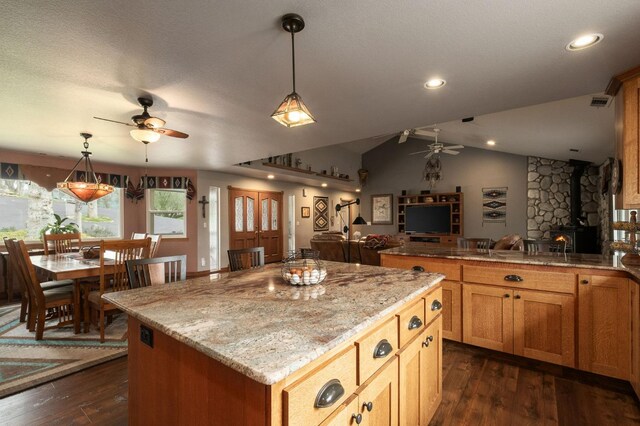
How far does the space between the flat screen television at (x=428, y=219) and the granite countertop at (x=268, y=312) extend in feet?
25.2

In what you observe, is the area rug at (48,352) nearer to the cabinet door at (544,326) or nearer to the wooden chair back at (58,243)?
the wooden chair back at (58,243)

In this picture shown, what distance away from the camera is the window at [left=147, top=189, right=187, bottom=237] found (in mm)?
6391

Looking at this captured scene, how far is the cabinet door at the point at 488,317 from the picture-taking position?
253 cm

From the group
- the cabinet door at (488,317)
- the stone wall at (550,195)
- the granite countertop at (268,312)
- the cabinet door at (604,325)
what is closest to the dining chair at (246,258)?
the granite countertop at (268,312)

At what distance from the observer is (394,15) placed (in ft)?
5.16

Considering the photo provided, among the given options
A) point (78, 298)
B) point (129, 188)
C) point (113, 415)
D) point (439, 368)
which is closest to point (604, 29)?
point (439, 368)

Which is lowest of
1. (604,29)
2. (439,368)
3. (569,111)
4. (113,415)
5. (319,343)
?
(113,415)

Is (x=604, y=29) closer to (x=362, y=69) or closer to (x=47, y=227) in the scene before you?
(x=362, y=69)

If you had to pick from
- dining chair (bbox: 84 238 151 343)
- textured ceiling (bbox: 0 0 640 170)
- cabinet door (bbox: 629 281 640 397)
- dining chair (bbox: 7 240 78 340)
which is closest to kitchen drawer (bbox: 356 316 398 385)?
textured ceiling (bbox: 0 0 640 170)

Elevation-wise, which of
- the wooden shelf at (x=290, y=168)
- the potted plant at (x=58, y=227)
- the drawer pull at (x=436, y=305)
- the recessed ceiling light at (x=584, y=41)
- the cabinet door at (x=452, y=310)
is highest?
the wooden shelf at (x=290, y=168)

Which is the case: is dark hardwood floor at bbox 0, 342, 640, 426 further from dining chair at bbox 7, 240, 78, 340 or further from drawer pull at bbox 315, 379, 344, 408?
drawer pull at bbox 315, 379, 344, 408

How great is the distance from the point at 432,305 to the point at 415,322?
1.05 ft

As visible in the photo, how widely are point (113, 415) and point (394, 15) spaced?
9.78 feet

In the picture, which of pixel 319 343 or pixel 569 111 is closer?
pixel 319 343
